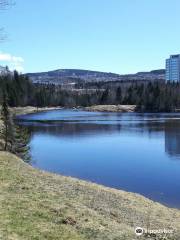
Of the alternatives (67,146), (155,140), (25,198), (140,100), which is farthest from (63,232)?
(140,100)

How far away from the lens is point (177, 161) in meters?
49.6

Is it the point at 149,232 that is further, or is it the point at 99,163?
the point at 99,163

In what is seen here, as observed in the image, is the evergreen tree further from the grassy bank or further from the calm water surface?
the grassy bank

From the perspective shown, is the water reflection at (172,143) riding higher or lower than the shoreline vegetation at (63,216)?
lower

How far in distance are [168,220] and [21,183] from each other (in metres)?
6.32

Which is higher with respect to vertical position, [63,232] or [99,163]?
[63,232]

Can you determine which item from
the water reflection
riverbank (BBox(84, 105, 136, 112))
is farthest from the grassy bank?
riverbank (BBox(84, 105, 136, 112))

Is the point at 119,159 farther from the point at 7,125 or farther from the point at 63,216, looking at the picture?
the point at 63,216

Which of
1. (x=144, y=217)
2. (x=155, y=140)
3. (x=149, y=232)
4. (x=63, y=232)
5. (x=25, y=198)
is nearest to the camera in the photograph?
(x=63, y=232)

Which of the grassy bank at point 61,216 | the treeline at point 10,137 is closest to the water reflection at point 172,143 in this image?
the treeline at point 10,137

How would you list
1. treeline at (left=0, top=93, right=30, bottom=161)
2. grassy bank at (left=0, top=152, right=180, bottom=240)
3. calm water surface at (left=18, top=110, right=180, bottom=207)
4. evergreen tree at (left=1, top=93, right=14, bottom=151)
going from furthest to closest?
treeline at (left=0, top=93, right=30, bottom=161)
evergreen tree at (left=1, top=93, right=14, bottom=151)
calm water surface at (left=18, top=110, right=180, bottom=207)
grassy bank at (left=0, top=152, right=180, bottom=240)

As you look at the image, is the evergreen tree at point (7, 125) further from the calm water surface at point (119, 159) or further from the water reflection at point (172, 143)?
the water reflection at point (172, 143)

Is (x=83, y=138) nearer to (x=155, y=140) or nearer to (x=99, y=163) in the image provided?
(x=155, y=140)

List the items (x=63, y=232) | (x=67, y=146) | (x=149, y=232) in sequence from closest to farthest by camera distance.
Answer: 1. (x=63, y=232)
2. (x=149, y=232)
3. (x=67, y=146)
